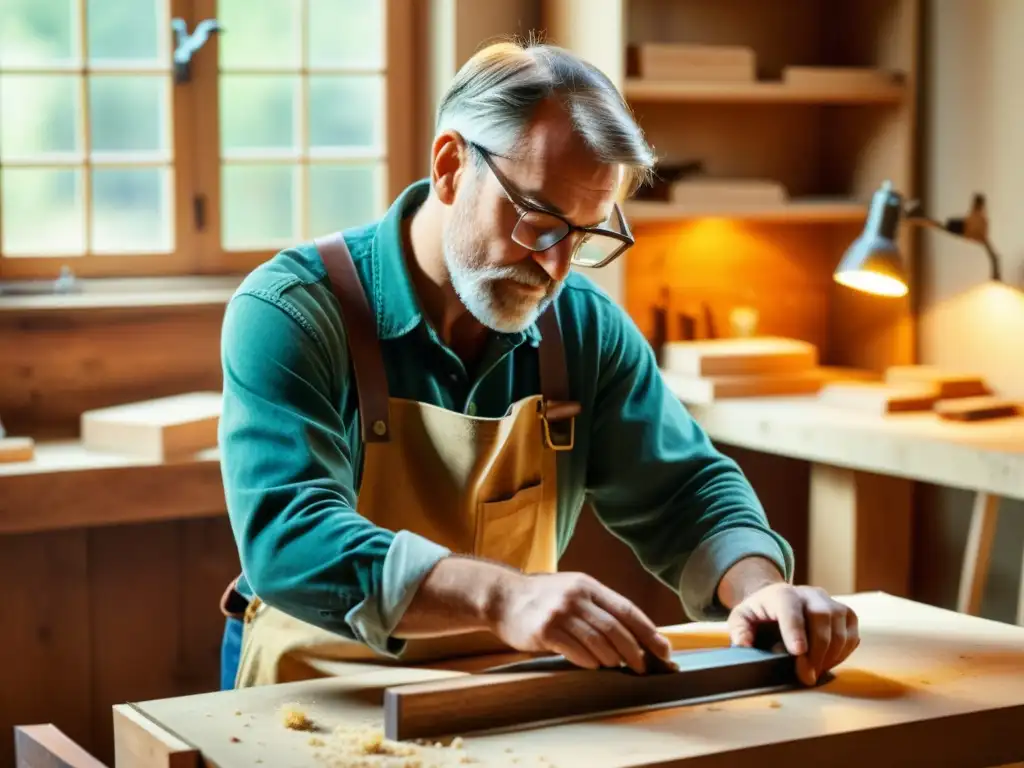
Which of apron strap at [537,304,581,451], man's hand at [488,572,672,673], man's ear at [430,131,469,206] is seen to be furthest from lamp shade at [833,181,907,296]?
man's hand at [488,572,672,673]

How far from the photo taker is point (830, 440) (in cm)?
302

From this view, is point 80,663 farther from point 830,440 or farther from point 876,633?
point 876,633

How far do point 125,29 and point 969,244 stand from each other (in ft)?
6.47

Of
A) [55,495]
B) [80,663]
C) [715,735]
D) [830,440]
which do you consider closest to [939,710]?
[715,735]

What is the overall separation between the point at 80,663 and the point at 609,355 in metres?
1.56

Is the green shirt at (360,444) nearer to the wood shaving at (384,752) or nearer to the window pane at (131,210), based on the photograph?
the wood shaving at (384,752)

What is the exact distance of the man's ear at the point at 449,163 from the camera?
1988 mm

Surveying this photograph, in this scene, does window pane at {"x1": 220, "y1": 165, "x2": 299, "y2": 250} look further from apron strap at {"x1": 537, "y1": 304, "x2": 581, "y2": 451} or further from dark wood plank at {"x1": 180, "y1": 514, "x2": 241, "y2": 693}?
apron strap at {"x1": 537, "y1": 304, "x2": 581, "y2": 451}

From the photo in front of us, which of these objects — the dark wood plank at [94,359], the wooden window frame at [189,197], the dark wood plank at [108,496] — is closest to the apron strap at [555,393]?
the dark wood plank at [108,496]

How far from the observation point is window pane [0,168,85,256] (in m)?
3.34

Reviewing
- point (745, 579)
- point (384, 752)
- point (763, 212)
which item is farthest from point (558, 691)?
point (763, 212)

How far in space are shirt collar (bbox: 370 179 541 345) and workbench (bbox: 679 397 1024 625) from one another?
1043 millimetres

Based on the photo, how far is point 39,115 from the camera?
3344 mm

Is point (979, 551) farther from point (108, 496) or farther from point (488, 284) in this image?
point (108, 496)
